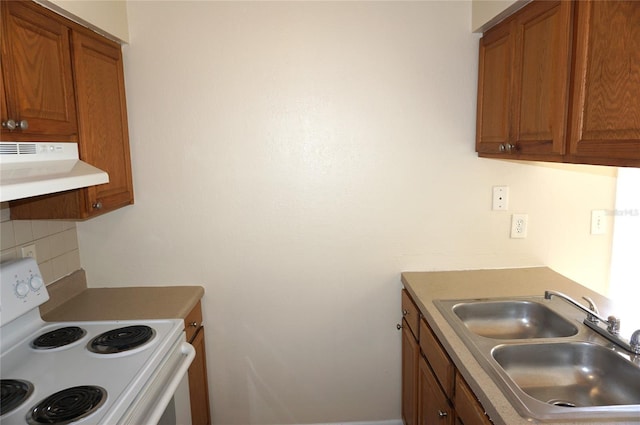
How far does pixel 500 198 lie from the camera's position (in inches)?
88.0

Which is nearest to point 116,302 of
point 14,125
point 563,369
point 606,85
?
point 14,125

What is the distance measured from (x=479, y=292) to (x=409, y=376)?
0.59 meters

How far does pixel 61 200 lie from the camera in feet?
5.77

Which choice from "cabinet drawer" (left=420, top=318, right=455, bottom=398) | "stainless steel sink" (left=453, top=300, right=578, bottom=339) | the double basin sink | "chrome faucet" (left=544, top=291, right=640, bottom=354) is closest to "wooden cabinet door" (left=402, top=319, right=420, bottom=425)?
"cabinet drawer" (left=420, top=318, right=455, bottom=398)

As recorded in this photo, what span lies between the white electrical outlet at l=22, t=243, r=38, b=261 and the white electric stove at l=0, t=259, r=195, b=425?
0.53ft

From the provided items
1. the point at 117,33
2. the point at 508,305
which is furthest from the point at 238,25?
the point at 508,305

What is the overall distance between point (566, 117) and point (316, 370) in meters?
1.73

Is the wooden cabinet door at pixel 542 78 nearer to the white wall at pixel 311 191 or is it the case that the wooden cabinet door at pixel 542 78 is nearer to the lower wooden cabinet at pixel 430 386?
the white wall at pixel 311 191

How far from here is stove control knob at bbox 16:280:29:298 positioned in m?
1.64

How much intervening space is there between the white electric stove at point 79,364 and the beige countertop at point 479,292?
100 cm

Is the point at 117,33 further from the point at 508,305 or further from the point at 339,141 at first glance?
the point at 508,305

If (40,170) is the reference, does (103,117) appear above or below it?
above

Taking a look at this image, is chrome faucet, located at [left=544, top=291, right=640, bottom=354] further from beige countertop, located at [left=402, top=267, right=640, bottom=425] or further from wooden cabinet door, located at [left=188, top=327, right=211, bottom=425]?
wooden cabinet door, located at [left=188, top=327, right=211, bottom=425]

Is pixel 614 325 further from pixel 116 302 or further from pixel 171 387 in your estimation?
pixel 116 302
